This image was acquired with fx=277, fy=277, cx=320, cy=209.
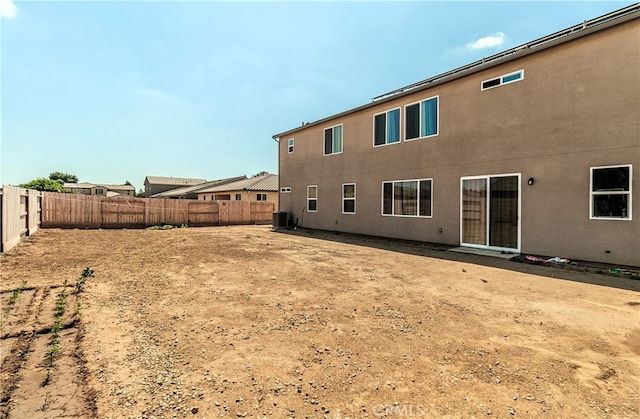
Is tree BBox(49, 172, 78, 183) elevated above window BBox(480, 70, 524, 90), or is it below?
above

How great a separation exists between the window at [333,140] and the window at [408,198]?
3442mm

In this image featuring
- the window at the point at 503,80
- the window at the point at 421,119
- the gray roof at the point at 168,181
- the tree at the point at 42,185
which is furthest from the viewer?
the gray roof at the point at 168,181

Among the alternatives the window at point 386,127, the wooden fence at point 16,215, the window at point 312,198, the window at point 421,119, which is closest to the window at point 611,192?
Answer: the window at point 421,119

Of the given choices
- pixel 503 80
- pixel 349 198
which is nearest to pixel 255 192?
pixel 349 198

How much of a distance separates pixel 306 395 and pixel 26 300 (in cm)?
455

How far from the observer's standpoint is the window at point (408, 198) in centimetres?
980

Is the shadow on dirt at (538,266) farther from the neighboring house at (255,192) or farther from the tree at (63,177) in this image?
the tree at (63,177)

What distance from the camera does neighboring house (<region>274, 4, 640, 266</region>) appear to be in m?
6.11

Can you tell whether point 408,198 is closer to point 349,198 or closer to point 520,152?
point 349,198

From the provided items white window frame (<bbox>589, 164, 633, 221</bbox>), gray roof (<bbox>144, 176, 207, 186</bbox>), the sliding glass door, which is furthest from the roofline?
gray roof (<bbox>144, 176, 207, 186</bbox>)

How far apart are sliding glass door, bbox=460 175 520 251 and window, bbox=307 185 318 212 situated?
7.64 metres

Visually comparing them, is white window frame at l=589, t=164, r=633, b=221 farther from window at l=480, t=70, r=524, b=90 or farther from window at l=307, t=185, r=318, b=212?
window at l=307, t=185, r=318, b=212

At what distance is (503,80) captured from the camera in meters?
7.96

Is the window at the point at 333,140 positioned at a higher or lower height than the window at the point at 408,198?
higher
